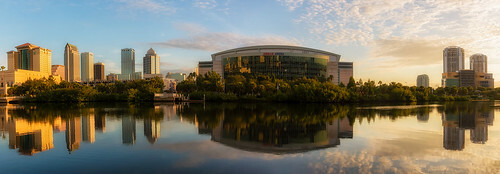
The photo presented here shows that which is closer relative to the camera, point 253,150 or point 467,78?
point 253,150

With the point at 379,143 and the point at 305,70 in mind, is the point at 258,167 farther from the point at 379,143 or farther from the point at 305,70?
the point at 305,70

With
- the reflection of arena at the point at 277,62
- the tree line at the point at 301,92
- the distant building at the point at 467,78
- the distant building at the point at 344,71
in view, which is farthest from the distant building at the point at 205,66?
the distant building at the point at 467,78

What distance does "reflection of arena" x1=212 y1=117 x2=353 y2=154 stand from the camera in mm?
14859

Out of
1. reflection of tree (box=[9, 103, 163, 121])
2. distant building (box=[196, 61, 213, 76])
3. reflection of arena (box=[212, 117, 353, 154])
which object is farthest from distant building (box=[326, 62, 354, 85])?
reflection of arena (box=[212, 117, 353, 154])

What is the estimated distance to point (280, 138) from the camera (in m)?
17.4

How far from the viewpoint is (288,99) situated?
64.4 metres

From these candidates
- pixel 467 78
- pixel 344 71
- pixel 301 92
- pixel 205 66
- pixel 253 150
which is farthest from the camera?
pixel 467 78

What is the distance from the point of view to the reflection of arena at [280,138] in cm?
1486

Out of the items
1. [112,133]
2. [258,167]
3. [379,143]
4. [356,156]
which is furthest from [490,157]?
[112,133]

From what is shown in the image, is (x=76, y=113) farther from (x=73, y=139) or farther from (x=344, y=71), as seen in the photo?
(x=344, y=71)

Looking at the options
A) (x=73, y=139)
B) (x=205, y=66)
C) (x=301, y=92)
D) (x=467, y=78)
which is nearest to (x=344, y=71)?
(x=205, y=66)

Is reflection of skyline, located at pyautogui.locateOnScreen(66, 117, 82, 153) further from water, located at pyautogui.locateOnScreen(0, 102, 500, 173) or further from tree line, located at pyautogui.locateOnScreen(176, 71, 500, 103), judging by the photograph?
tree line, located at pyautogui.locateOnScreen(176, 71, 500, 103)

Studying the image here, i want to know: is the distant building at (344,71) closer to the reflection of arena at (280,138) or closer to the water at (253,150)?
the water at (253,150)

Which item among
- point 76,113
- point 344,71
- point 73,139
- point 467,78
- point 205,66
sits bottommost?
point 76,113
